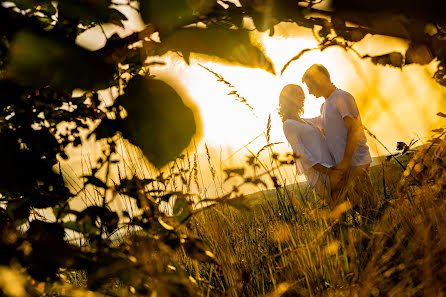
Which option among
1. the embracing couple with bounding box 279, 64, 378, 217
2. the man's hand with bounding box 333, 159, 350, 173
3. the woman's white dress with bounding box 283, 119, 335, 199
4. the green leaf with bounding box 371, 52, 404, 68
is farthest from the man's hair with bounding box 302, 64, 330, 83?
the green leaf with bounding box 371, 52, 404, 68

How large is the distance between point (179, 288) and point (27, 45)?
47 centimetres

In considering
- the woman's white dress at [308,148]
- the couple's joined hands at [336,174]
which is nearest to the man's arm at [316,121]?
the woman's white dress at [308,148]

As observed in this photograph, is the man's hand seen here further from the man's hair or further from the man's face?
the man's hair

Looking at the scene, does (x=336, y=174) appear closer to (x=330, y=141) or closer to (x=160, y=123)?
(x=330, y=141)

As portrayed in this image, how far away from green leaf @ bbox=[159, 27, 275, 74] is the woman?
2.18 m

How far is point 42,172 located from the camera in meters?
0.57

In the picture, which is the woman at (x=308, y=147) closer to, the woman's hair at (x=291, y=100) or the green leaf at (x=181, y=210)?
the woman's hair at (x=291, y=100)

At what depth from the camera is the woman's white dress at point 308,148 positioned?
262 cm

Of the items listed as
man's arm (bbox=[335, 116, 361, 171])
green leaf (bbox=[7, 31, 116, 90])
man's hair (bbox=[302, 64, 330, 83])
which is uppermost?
man's hair (bbox=[302, 64, 330, 83])

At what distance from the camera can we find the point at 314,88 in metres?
2.66

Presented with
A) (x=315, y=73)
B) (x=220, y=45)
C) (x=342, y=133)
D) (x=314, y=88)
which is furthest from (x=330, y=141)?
(x=220, y=45)

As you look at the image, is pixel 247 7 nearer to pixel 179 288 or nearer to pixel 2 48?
pixel 2 48

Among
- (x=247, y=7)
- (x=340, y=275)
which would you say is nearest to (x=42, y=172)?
(x=247, y=7)

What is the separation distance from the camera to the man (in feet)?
7.91
